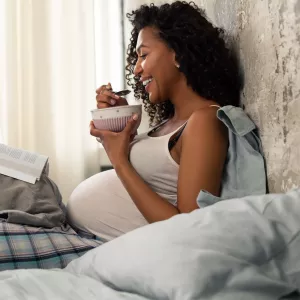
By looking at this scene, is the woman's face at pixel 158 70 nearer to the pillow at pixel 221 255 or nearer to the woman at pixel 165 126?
the woman at pixel 165 126

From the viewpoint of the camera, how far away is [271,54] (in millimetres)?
999

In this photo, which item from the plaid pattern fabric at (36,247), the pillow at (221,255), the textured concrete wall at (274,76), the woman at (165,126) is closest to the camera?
the pillow at (221,255)

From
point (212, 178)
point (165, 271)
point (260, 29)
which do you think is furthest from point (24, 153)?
point (165, 271)

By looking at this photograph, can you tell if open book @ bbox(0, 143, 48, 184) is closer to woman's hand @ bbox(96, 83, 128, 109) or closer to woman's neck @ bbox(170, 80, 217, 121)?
woman's hand @ bbox(96, 83, 128, 109)

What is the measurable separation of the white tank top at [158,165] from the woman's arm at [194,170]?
6 centimetres

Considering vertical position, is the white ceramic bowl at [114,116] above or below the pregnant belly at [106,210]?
above

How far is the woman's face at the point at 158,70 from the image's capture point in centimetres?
132

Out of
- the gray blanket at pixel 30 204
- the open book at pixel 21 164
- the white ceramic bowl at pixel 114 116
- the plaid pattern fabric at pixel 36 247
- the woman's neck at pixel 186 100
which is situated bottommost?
the plaid pattern fabric at pixel 36 247

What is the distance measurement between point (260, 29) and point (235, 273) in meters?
0.66

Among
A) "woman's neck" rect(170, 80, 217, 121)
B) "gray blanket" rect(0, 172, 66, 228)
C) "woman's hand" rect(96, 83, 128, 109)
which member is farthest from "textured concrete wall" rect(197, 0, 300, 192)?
"gray blanket" rect(0, 172, 66, 228)

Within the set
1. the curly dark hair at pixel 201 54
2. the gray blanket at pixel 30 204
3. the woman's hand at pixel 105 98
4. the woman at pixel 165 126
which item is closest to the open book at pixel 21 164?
the gray blanket at pixel 30 204

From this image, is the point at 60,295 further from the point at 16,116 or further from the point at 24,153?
the point at 16,116

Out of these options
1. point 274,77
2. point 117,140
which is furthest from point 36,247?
point 274,77

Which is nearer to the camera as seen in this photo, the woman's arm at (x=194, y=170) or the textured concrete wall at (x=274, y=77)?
the textured concrete wall at (x=274, y=77)
